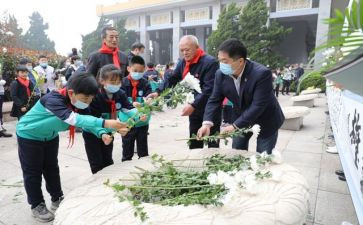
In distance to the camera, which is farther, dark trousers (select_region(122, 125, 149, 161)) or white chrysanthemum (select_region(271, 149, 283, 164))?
dark trousers (select_region(122, 125, 149, 161))

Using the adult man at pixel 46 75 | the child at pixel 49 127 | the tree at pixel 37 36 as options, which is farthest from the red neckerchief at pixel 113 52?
the tree at pixel 37 36

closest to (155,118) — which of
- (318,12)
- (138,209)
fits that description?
(138,209)

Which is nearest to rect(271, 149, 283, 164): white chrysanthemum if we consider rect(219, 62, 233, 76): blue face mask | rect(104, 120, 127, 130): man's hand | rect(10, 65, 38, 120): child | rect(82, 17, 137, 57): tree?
rect(219, 62, 233, 76): blue face mask

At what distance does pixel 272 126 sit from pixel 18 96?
4.80 meters

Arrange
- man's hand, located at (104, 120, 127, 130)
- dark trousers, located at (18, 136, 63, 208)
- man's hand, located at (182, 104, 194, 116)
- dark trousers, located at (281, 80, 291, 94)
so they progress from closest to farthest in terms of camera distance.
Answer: man's hand, located at (104, 120, 127, 130) < dark trousers, located at (18, 136, 63, 208) < man's hand, located at (182, 104, 194, 116) < dark trousers, located at (281, 80, 291, 94)

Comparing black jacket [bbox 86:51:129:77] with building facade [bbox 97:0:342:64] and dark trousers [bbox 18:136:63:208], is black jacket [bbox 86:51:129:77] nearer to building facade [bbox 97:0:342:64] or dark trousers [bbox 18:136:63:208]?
dark trousers [bbox 18:136:63:208]

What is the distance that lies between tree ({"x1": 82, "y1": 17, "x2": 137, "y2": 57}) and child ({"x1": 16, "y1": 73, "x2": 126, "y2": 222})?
1165 inches

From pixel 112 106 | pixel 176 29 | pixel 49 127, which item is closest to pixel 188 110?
pixel 112 106

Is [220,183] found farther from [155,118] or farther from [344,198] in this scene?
[155,118]

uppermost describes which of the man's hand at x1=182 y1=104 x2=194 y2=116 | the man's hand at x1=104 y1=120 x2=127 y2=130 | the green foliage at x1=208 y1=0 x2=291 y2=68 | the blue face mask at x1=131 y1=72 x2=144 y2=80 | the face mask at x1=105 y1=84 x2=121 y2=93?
the green foliage at x1=208 y1=0 x2=291 y2=68

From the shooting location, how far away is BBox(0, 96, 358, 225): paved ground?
2.92 meters

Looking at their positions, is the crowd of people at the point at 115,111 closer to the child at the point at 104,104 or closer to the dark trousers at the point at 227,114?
the child at the point at 104,104

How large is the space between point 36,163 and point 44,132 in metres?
0.30

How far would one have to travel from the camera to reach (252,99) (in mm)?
2600
